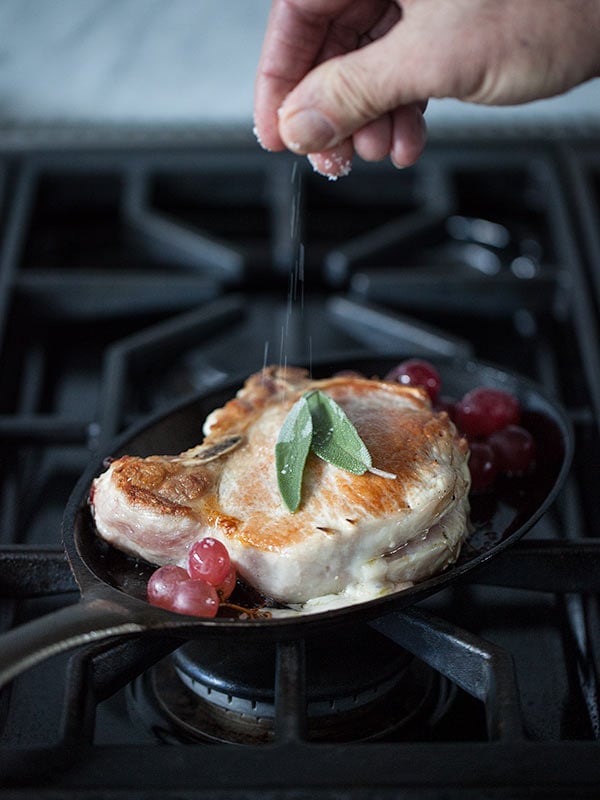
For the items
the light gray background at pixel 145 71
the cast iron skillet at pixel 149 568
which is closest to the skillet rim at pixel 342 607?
the cast iron skillet at pixel 149 568

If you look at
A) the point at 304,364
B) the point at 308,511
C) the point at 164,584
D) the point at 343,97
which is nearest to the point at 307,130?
the point at 343,97

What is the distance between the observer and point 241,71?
2.36 m

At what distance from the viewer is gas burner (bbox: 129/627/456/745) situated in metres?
1.05

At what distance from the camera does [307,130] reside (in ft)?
3.95

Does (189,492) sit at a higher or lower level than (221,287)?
lower

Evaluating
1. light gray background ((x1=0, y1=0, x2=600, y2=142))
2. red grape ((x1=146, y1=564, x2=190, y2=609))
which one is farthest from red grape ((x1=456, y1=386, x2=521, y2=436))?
light gray background ((x1=0, y1=0, x2=600, y2=142))

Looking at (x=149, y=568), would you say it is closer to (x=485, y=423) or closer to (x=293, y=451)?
(x=293, y=451)

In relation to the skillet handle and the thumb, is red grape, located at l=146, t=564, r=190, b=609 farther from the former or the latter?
the thumb

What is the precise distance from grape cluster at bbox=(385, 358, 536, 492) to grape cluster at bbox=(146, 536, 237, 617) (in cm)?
37

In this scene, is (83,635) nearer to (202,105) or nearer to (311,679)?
(311,679)

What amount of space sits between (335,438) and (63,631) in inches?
14.7

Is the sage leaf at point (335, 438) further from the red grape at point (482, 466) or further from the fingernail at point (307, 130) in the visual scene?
the fingernail at point (307, 130)

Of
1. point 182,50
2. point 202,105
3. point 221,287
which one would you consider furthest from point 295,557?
point 182,50

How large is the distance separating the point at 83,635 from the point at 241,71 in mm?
1755
